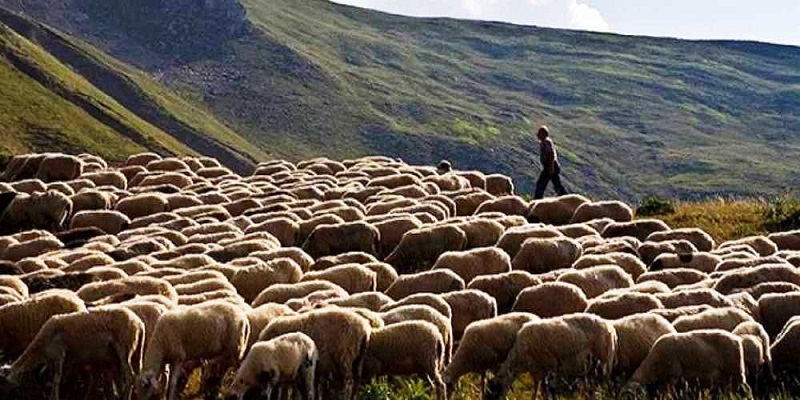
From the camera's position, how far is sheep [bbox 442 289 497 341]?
14953 millimetres

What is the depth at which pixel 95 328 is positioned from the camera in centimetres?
1289

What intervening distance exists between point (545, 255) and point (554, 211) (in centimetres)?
704

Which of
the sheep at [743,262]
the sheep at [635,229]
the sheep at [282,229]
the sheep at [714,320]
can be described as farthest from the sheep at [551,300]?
the sheep at [282,229]

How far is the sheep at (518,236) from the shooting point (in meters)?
20.9

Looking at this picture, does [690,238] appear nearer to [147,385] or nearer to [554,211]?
[554,211]

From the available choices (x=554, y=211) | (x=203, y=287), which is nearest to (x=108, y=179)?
(x=554, y=211)

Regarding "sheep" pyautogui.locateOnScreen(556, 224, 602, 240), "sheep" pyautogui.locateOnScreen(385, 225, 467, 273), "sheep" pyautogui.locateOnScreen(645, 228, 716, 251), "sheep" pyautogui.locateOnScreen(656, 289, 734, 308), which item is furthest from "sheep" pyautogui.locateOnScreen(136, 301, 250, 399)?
"sheep" pyautogui.locateOnScreen(645, 228, 716, 251)

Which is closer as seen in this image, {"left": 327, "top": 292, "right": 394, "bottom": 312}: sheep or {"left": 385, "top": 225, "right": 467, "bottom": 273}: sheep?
{"left": 327, "top": 292, "right": 394, "bottom": 312}: sheep

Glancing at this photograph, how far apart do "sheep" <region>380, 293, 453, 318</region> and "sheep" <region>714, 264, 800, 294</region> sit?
15.2ft

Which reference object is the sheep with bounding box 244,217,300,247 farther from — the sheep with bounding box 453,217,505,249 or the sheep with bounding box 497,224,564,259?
the sheep with bounding box 497,224,564,259

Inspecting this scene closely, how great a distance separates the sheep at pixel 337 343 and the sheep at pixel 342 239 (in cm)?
951

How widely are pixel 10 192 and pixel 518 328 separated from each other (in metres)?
20.7

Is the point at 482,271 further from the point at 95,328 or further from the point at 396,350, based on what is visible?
the point at 95,328

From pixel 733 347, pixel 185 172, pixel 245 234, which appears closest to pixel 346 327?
pixel 733 347
